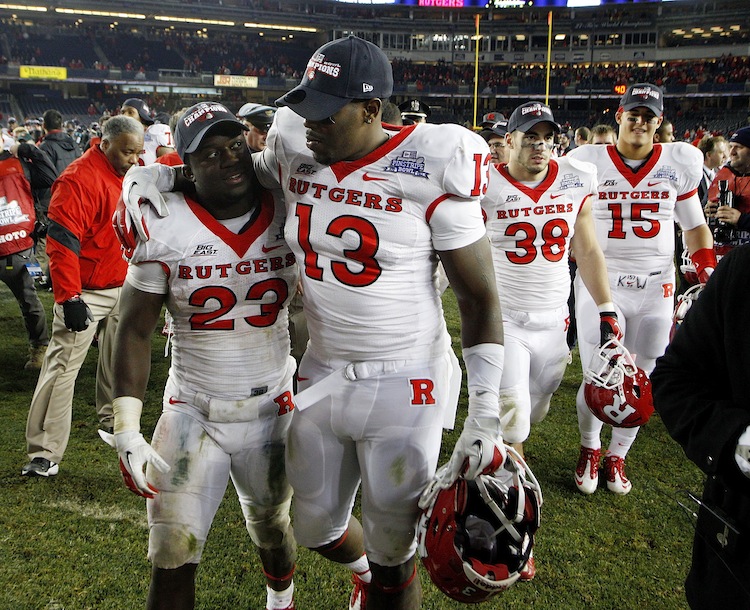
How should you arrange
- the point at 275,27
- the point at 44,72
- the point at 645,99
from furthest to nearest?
1. the point at 275,27
2. the point at 44,72
3. the point at 645,99

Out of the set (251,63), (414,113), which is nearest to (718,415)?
(414,113)

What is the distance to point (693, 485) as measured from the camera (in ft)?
13.2

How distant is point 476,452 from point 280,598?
1257 mm

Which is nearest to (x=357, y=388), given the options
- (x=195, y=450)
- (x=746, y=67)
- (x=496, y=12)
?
(x=195, y=450)

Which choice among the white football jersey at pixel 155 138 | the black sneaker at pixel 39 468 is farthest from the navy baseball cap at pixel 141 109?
the black sneaker at pixel 39 468

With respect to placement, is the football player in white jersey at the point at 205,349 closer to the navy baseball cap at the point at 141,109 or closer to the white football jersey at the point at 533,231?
the white football jersey at the point at 533,231

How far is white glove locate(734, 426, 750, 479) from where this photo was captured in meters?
1.41

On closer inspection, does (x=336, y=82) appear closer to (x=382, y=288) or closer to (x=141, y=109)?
(x=382, y=288)

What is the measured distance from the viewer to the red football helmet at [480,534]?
1.92 m

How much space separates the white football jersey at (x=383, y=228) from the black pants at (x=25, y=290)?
14.3ft

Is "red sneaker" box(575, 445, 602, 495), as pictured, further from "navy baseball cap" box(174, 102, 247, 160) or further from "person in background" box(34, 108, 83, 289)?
"person in background" box(34, 108, 83, 289)

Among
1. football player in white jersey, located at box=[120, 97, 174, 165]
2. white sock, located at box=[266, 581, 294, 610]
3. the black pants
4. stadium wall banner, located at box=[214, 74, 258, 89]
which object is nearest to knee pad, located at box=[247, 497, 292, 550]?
white sock, located at box=[266, 581, 294, 610]

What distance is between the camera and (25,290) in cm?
575

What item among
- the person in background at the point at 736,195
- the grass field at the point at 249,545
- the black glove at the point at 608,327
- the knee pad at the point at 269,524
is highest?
the person in background at the point at 736,195
